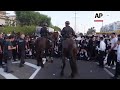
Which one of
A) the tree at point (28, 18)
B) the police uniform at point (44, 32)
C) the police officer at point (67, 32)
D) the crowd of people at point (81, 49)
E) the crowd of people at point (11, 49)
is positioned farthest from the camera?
the tree at point (28, 18)

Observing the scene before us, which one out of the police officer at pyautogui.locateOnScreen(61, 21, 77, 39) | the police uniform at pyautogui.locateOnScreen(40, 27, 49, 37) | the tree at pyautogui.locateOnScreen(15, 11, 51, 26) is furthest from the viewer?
the tree at pyautogui.locateOnScreen(15, 11, 51, 26)

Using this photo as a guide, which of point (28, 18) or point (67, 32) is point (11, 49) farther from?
point (28, 18)

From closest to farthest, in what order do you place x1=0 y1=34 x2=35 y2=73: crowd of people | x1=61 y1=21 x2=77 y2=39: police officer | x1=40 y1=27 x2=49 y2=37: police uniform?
x1=61 y1=21 x2=77 y2=39: police officer, x1=0 y1=34 x2=35 y2=73: crowd of people, x1=40 y1=27 x2=49 y2=37: police uniform

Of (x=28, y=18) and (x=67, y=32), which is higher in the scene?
(x=28, y=18)

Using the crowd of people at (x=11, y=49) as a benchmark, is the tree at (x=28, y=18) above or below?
above

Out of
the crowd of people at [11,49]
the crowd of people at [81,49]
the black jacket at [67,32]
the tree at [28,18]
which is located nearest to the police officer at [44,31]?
the crowd of people at [81,49]

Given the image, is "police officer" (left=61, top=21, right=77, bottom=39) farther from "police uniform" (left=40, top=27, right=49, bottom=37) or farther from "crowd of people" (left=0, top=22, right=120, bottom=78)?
"police uniform" (left=40, top=27, right=49, bottom=37)

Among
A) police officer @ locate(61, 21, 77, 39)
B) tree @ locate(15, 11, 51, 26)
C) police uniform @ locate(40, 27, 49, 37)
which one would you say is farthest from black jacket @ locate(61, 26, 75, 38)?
tree @ locate(15, 11, 51, 26)

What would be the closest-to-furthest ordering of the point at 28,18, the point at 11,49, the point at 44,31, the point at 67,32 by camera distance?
the point at 67,32
the point at 11,49
the point at 44,31
the point at 28,18

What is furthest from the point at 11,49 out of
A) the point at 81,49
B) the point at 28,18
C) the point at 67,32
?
the point at 28,18

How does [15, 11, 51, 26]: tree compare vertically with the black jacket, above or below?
above

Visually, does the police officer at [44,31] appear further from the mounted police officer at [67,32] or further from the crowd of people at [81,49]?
the mounted police officer at [67,32]
